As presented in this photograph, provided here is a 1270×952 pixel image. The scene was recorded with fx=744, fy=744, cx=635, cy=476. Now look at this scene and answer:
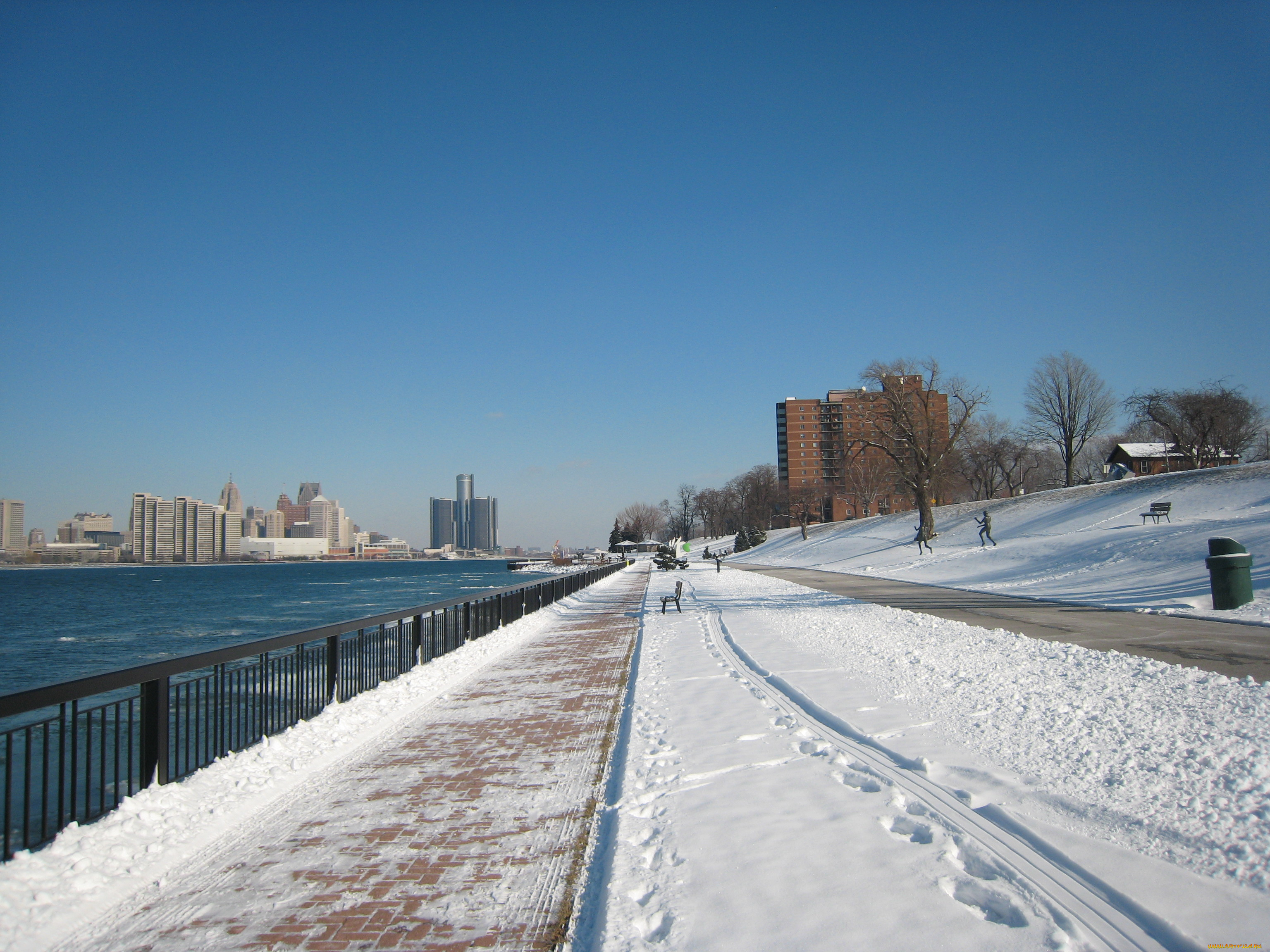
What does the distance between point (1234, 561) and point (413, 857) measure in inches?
578

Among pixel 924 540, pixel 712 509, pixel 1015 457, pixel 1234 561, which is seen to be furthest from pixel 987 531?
pixel 712 509

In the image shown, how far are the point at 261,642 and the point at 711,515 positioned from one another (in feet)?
449

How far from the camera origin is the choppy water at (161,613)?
2547cm

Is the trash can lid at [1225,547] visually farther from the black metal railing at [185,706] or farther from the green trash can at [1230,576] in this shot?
the black metal railing at [185,706]

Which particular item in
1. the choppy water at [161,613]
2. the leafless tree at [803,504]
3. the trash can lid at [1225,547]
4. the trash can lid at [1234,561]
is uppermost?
the leafless tree at [803,504]

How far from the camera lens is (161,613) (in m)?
45.2

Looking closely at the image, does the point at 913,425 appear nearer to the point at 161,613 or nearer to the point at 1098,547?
the point at 1098,547

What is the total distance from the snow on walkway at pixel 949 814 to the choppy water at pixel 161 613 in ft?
12.8

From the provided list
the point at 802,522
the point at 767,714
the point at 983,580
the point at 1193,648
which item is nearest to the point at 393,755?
the point at 767,714

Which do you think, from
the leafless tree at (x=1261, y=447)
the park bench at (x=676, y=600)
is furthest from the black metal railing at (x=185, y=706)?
the leafless tree at (x=1261, y=447)

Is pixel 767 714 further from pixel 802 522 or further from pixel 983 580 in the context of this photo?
pixel 802 522

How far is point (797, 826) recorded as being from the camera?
14.3 feet

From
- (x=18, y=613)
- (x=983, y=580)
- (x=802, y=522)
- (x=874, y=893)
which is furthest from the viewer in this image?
(x=802, y=522)

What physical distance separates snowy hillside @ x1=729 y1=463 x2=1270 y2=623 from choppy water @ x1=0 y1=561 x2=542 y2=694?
1836 centimetres
